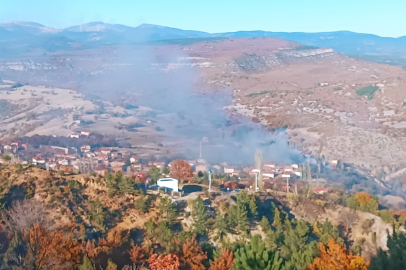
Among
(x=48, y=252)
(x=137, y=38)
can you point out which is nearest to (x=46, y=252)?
(x=48, y=252)

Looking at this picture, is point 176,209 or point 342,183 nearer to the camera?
point 176,209

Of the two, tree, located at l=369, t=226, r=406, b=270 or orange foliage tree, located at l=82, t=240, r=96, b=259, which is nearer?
tree, located at l=369, t=226, r=406, b=270

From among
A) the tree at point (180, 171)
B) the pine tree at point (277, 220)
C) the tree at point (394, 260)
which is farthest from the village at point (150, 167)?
the tree at point (394, 260)

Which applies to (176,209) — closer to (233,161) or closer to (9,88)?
(233,161)

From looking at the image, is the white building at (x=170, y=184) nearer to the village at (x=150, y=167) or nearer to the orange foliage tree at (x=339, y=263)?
the village at (x=150, y=167)

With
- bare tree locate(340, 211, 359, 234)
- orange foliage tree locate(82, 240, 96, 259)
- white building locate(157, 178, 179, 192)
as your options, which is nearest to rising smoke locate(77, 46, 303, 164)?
bare tree locate(340, 211, 359, 234)

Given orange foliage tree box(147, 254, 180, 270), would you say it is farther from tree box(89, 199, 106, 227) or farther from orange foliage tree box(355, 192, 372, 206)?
orange foliage tree box(355, 192, 372, 206)

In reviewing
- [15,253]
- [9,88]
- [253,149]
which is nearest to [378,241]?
[15,253]
